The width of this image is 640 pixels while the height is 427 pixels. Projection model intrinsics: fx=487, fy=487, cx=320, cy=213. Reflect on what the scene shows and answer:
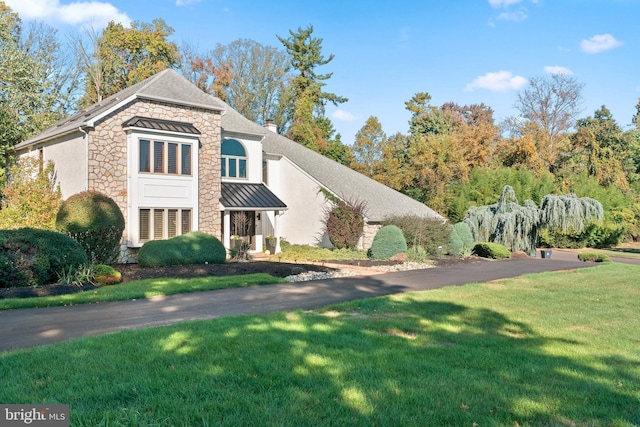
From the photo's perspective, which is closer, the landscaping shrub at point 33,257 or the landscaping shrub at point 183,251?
the landscaping shrub at point 33,257

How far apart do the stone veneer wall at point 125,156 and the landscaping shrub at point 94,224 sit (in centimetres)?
116

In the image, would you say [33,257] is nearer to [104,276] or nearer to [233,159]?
[104,276]

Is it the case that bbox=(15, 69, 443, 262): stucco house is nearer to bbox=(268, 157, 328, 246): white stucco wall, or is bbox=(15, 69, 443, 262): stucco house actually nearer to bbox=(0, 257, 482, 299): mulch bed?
bbox=(268, 157, 328, 246): white stucco wall

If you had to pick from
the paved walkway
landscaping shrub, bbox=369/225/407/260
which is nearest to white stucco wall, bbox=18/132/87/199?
the paved walkway

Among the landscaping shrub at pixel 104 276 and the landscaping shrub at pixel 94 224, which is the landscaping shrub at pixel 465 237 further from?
the landscaping shrub at pixel 104 276

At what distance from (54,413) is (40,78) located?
30.6 metres

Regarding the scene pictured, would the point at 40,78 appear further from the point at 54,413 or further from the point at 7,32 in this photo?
the point at 54,413

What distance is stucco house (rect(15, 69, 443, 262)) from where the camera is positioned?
18.5 metres

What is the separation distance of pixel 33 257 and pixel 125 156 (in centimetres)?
747

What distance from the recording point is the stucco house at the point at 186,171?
1853cm

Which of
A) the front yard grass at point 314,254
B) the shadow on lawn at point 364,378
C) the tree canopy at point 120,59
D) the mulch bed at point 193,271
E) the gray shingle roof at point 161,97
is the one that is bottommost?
the shadow on lawn at point 364,378

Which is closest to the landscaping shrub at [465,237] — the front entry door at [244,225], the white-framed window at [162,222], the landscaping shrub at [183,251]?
the front entry door at [244,225]

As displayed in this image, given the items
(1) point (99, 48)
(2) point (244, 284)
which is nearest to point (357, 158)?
(1) point (99, 48)

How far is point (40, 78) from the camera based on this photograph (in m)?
29.0
